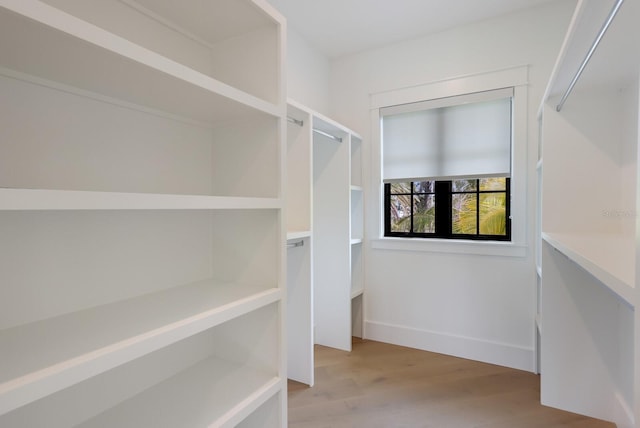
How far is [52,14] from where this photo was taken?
0.62 m

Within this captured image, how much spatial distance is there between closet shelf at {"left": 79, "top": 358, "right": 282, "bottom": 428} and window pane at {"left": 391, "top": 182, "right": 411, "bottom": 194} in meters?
2.14

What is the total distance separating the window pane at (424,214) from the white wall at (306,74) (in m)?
1.23

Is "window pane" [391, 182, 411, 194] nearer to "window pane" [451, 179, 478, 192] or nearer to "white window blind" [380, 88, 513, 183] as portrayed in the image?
"white window blind" [380, 88, 513, 183]

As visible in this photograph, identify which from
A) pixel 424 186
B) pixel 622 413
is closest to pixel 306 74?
pixel 424 186

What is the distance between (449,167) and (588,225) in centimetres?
107

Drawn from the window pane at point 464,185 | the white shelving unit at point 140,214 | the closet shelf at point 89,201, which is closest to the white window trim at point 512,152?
the window pane at point 464,185

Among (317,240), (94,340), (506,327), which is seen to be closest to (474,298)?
(506,327)

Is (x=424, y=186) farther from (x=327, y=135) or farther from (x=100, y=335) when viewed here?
(x=100, y=335)

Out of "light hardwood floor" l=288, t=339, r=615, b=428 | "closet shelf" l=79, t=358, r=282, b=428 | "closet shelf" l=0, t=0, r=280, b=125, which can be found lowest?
"light hardwood floor" l=288, t=339, r=615, b=428

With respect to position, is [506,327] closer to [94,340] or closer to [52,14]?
[94,340]

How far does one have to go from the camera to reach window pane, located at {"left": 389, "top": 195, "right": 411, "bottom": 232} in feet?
9.71

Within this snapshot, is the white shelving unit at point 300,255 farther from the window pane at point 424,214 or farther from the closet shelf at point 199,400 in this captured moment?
the window pane at point 424,214

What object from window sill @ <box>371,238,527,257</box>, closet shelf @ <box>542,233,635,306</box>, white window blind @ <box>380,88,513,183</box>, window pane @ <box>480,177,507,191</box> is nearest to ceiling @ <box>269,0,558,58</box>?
white window blind @ <box>380,88,513,183</box>

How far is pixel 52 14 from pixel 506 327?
2.95 meters
